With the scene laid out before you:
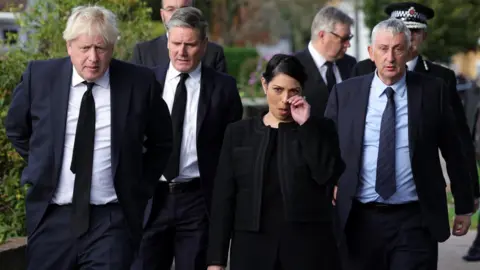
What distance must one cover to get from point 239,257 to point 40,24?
21.2 feet

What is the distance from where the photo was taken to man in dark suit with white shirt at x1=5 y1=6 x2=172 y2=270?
18.1ft

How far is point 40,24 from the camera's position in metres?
11.4

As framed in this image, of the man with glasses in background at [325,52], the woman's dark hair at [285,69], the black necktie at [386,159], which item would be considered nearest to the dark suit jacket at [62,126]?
the woman's dark hair at [285,69]

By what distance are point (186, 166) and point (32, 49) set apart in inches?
169

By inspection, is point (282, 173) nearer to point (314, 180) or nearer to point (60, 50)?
point (314, 180)

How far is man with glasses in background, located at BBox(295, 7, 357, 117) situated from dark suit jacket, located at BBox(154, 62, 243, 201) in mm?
1217

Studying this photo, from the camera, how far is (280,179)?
17.6 ft

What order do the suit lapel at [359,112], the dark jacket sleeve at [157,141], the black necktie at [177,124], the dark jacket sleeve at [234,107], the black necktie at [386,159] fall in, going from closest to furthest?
the dark jacket sleeve at [157,141] < the black necktie at [386,159] < the suit lapel at [359,112] < the black necktie at [177,124] < the dark jacket sleeve at [234,107]

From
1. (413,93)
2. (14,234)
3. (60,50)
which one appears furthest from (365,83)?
(60,50)

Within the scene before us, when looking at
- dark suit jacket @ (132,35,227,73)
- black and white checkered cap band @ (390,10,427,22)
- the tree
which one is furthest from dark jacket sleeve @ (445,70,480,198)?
the tree

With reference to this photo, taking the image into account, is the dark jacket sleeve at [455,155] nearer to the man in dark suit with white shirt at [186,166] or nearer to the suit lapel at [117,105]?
the man in dark suit with white shirt at [186,166]

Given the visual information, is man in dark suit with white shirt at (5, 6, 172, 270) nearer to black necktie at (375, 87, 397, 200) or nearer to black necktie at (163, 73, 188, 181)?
black necktie at (163, 73, 188, 181)

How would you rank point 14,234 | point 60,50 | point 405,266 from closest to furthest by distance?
point 405,266 → point 14,234 → point 60,50

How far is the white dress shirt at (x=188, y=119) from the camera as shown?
6.73 meters
